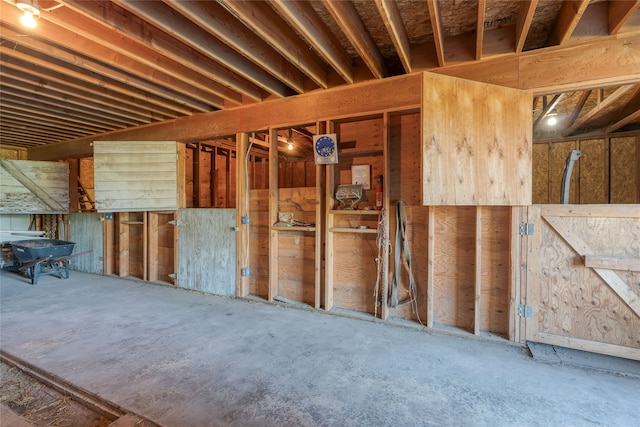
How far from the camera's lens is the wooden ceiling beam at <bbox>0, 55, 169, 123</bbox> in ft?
9.68

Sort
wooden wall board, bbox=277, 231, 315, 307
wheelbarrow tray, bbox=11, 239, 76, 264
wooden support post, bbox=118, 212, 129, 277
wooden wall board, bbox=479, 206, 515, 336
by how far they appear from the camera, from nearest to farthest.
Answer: wooden wall board, bbox=479, 206, 515, 336 → wooden wall board, bbox=277, 231, 315, 307 → wheelbarrow tray, bbox=11, 239, 76, 264 → wooden support post, bbox=118, 212, 129, 277

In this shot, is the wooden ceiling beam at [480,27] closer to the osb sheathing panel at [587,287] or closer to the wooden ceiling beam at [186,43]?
the osb sheathing panel at [587,287]

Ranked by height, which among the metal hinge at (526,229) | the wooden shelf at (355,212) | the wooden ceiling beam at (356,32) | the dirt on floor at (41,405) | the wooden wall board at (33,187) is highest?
the wooden ceiling beam at (356,32)

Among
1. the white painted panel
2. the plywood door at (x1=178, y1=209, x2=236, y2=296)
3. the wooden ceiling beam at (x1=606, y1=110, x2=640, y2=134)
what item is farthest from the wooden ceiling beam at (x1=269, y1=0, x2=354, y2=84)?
the wooden ceiling beam at (x1=606, y1=110, x2=640, y2=134)

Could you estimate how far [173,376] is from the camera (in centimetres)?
201

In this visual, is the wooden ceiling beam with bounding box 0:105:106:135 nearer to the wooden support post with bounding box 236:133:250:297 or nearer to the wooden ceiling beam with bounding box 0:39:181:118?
the wooden ceiling beam with bounding box 0:39:181:118

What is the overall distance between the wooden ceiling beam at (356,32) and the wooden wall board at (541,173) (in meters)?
3.75

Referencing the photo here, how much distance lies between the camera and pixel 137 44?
2.68 m

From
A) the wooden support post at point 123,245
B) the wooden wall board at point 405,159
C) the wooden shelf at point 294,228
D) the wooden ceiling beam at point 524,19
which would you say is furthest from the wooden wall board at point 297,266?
the wooden support post at point 123,245

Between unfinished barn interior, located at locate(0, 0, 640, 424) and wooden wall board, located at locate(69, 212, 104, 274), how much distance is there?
3.04 ft

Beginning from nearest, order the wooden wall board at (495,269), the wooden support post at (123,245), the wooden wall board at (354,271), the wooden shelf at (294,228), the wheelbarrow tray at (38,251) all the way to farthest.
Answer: the wooden wall board at (495,269) < the wooden wall board at (354,271) < the wooden shelf at (294,228) < the wheelbarrow tray at (38,251) < the wooden support post at (123,245)

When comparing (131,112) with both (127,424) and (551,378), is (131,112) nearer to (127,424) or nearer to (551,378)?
(127,424)

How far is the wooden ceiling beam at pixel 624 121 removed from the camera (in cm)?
375

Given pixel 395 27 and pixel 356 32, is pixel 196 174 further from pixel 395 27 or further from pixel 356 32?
pixel 395 27
